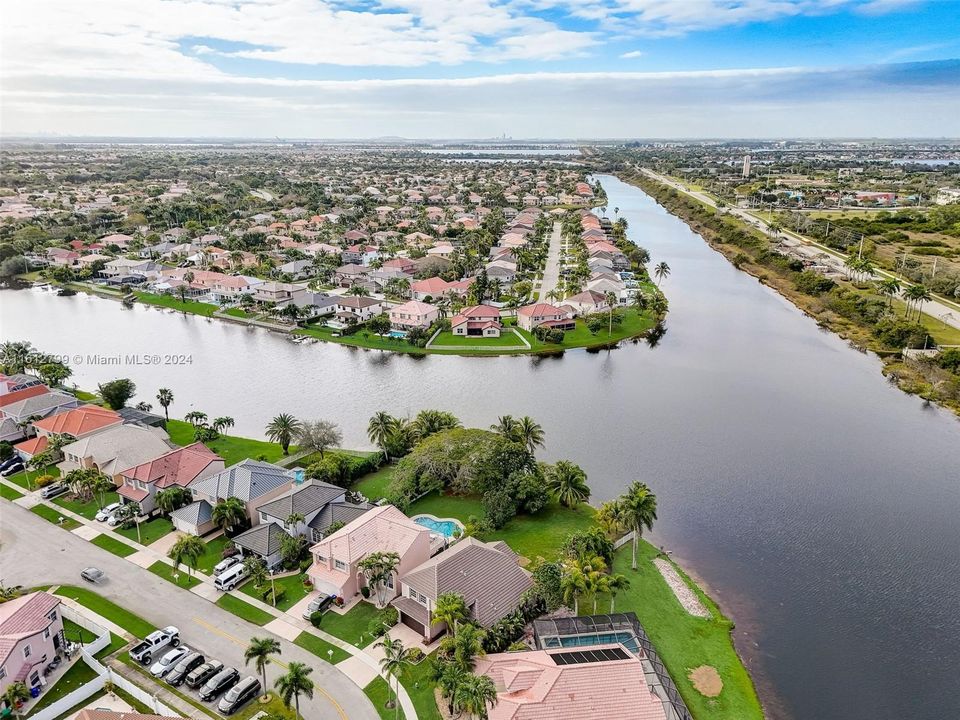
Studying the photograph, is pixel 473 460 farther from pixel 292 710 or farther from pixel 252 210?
pixel 252 210

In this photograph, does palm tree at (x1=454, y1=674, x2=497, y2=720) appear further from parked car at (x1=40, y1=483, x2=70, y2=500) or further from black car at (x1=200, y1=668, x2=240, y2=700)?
parked car at (x1=40, y1=483, x2=70, y2=500)

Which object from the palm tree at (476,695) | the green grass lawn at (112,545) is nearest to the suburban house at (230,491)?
the green grass lawn at (112,545)

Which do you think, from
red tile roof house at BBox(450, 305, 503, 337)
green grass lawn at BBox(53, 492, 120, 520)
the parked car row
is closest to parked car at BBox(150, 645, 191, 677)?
the parked car row

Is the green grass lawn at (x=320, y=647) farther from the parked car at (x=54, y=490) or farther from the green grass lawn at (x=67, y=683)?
the parked car at (x=54, y=490)

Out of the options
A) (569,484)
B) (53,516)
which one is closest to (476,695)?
(569,484)

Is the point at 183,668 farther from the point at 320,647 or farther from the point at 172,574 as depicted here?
the point at 172,574

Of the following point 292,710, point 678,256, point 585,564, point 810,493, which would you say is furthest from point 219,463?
point 678,256
